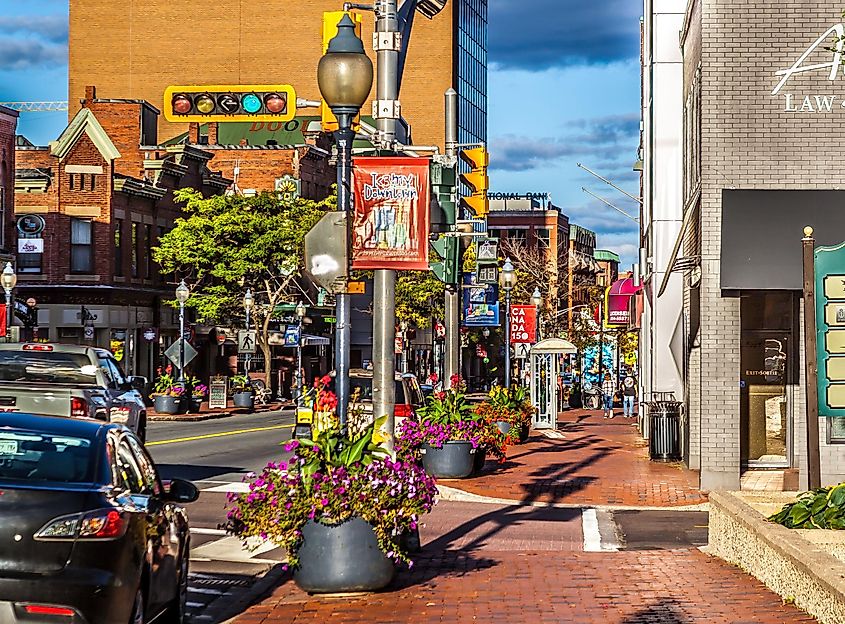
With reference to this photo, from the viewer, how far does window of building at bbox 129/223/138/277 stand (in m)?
61.2

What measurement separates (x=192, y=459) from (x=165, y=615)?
1776 cm

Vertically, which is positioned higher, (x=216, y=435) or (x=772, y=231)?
(x=772, y=231)

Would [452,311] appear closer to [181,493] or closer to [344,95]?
[344,95]

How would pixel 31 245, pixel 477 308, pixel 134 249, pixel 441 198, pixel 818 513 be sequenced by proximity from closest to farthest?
pixel 818 513, pixel 441 198, pixel 477 308, pixel 31 245, pixel 134 249

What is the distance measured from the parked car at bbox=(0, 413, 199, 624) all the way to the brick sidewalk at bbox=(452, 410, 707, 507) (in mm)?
11968

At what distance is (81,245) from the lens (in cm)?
5831

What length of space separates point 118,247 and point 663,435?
3718 centimetres

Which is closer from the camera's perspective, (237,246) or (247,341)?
(247,341)

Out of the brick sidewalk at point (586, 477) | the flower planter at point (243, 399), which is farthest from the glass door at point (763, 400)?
the flower planter at point (243, 399)

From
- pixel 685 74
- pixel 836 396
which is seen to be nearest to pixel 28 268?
pixel 685 74

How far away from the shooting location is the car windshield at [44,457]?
27.7 feet

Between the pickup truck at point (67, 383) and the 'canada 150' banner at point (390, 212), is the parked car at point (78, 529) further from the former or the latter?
the pickup truck at point (67, 383)

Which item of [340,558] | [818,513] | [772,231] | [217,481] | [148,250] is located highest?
[148,250]

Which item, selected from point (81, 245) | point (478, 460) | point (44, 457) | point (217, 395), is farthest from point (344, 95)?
point (81, 245)
